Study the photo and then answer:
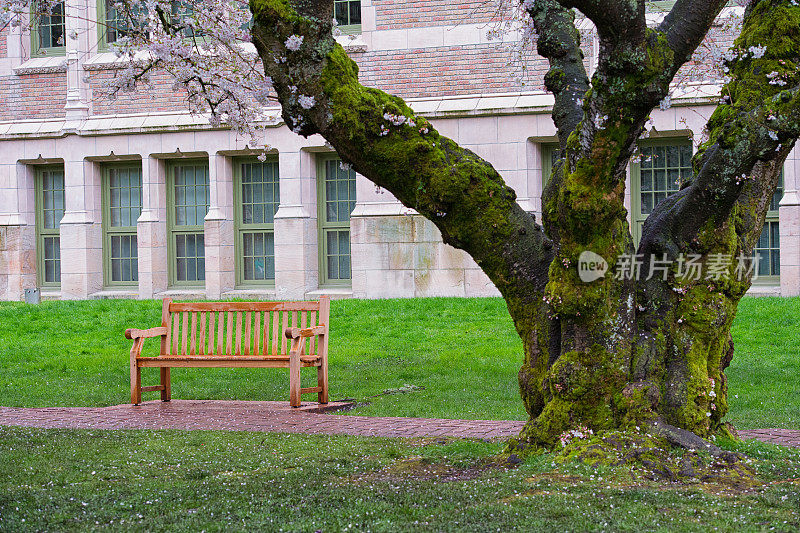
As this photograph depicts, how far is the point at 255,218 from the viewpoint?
66.8ft

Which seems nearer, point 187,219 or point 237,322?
point 237,322

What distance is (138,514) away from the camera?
17.3 ft

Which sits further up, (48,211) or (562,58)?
(562,58)

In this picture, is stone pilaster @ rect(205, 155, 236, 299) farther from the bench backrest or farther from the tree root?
the tree root

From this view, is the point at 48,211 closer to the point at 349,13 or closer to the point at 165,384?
the point at 349,13

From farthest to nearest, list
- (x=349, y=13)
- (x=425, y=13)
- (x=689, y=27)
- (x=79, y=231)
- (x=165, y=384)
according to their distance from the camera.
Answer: (x=79, y=231)
(x=349, y=13)
(x=425, y=13)
(x=165, y=384)
(x=689, y=27)

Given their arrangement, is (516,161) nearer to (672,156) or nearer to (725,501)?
(672,156)

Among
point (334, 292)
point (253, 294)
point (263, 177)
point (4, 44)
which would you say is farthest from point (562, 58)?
point (4, 44)

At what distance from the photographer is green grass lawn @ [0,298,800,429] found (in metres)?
10.1

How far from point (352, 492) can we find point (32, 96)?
1807cm

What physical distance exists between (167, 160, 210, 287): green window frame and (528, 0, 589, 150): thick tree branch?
48.5ft

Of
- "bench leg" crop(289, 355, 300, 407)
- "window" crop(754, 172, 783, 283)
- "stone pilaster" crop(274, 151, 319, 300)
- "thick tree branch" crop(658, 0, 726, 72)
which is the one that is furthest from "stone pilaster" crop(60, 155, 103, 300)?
"thick tree branch" crop(658, 0, 726, 72)

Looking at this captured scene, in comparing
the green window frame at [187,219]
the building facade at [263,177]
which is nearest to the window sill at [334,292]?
the building facade at [263,177]

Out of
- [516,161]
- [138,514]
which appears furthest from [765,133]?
[516,161]
